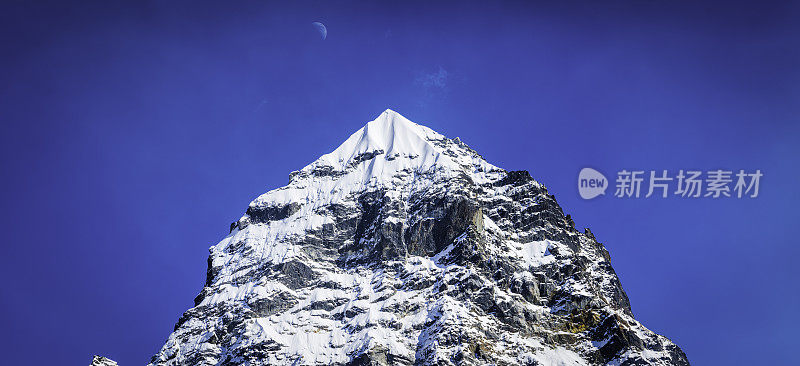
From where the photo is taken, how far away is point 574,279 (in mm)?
176500

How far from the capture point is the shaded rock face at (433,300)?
525ft

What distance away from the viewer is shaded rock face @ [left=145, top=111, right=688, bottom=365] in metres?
160

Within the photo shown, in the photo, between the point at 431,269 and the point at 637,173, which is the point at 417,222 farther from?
the point at 637,173

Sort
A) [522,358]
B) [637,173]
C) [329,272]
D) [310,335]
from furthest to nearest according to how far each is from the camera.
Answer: [329,272] < [310,335] < [522,358] < [637,173]

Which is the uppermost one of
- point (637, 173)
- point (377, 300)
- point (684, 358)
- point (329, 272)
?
point (329, 272)

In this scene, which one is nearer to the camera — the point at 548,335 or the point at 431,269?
the point at 548,335

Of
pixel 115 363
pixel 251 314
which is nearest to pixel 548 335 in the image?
pixel 251 314

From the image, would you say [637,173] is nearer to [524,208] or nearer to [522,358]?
[522,358]

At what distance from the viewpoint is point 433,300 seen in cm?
17012

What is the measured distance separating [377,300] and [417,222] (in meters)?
26.2

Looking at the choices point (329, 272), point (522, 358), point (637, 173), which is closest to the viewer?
point (637, 173)

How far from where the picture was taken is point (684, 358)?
164 meters

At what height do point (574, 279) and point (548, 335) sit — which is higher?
point (574, 279)

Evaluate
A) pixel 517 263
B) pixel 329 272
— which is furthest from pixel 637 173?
pixel 329 272
